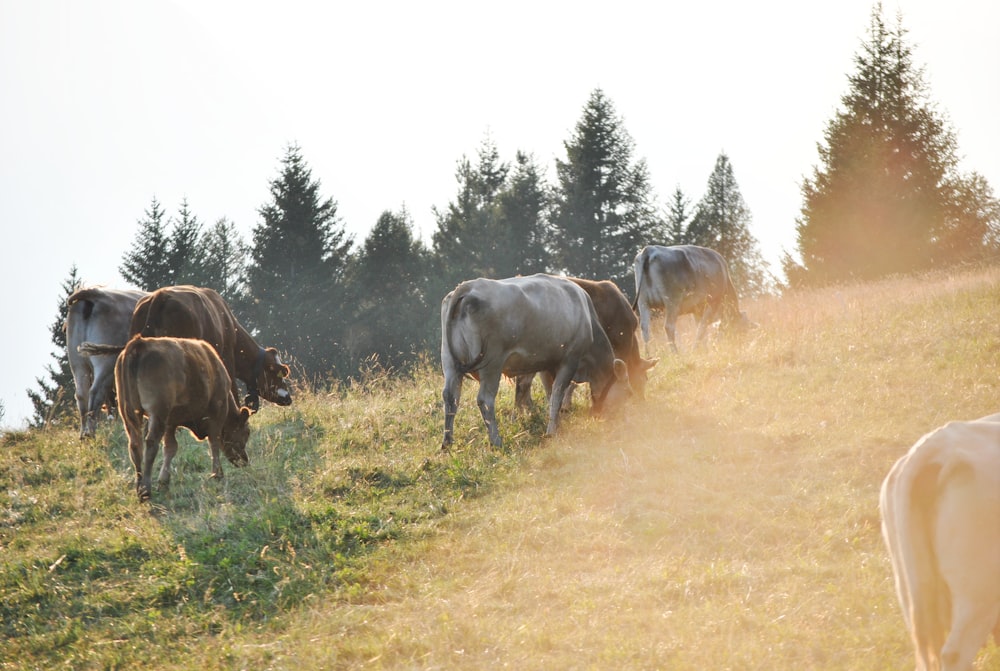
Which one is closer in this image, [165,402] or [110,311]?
[165,402]

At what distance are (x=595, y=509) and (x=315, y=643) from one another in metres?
2.97

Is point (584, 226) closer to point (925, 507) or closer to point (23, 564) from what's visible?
point (23, 564)

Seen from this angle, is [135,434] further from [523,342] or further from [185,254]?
[185,254]

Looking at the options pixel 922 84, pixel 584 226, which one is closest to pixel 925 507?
pixel 922 84

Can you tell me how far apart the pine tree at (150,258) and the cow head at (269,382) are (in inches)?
Answer: 1146

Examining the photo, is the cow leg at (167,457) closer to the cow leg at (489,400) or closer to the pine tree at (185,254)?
the cow leg at (489,400)

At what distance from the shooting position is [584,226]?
133 feet

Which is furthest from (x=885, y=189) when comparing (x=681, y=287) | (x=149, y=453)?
(x=149, y=453)

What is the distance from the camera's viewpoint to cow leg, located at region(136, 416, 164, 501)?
9305 mm

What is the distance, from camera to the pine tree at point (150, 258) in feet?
136

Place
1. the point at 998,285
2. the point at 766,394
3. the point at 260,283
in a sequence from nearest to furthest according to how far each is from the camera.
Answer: the point at 766,394
the point at 998,285
the point at 260,283

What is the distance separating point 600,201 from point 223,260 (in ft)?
59.8

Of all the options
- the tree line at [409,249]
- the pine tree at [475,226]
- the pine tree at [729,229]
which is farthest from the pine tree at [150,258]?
the pine tree at [729,229]

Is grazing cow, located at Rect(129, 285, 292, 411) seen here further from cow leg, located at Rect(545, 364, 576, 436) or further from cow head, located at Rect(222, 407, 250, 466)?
cow leg, located at Rect(545, 364, 576, 436)
